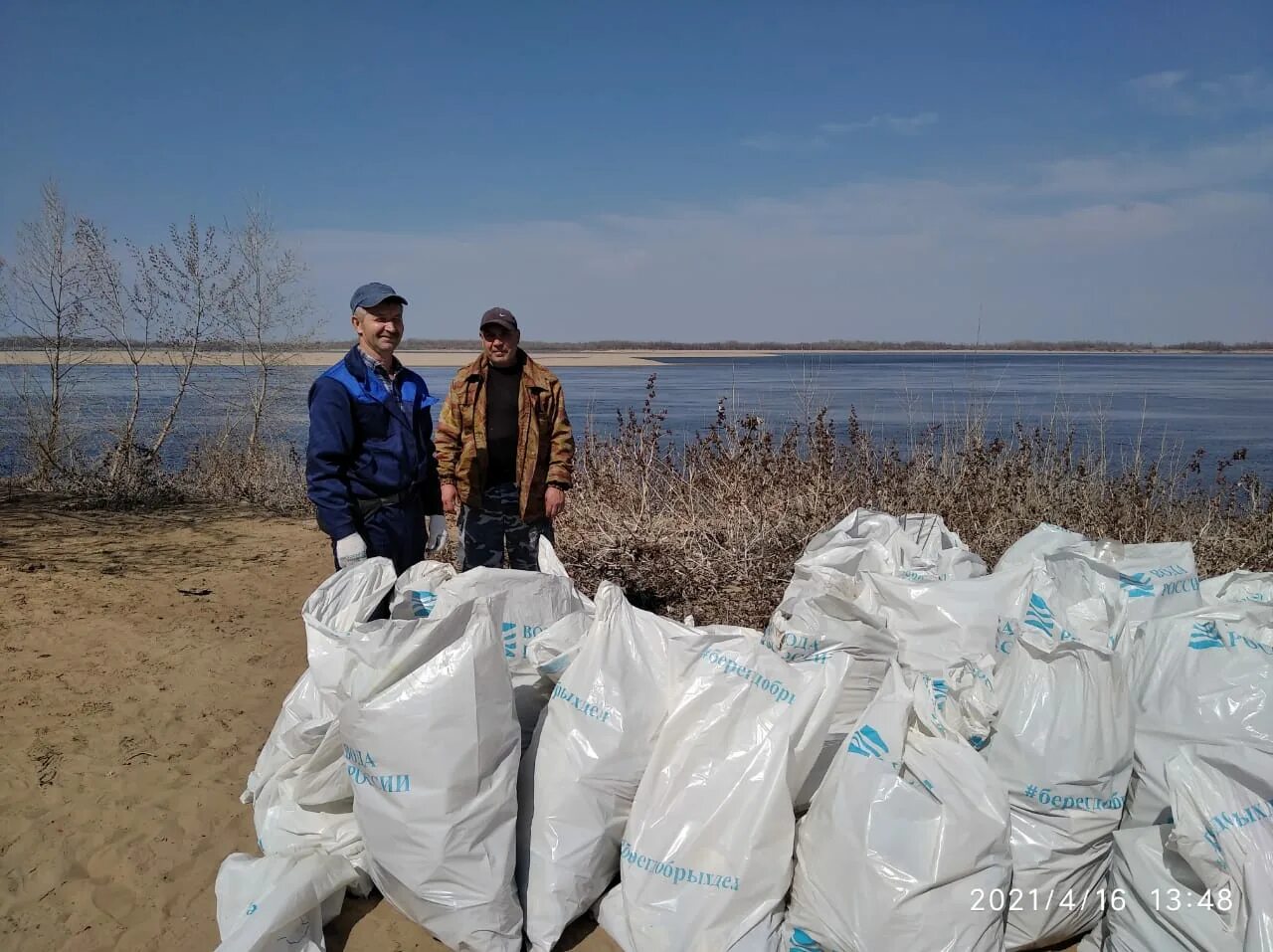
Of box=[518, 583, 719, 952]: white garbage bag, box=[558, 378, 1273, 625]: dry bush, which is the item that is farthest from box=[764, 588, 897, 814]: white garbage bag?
box=[558, 378, 1273, 625]: dry bush

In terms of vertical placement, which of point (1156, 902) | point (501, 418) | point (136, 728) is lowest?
point (136, 728)

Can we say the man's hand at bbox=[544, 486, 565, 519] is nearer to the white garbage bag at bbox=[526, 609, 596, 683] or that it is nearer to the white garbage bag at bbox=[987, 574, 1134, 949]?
the white garbage bag at bbox=[526, 609, 596, 683]

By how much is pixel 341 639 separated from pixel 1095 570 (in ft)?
8.34

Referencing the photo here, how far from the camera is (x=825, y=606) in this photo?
9.29 feet

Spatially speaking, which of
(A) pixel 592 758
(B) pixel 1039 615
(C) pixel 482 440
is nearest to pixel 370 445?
(C) pixel 482 440

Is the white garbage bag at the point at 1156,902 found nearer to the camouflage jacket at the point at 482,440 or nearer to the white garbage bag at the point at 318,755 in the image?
the white garbage bag at the point at 318,755

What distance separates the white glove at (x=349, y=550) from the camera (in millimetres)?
2869

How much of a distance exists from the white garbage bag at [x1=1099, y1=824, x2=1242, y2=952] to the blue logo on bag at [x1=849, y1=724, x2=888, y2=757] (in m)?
0.63

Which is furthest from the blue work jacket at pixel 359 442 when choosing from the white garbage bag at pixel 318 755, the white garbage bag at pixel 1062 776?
→ the white garbage bag at pixel 1062 776

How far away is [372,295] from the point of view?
2.97 m

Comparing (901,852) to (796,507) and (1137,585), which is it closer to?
(1137,585)

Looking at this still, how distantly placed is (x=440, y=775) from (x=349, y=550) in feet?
3.83

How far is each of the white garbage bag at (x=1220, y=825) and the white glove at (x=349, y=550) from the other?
8.12 feet

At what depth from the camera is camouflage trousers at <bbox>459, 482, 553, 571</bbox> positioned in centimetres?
358
